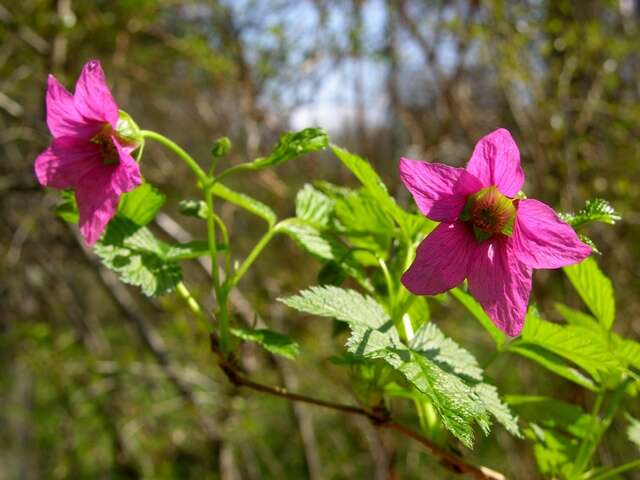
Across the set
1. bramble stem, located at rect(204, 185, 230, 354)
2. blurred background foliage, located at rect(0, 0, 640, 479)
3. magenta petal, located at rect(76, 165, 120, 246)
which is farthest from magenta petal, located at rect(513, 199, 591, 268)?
blurred background foliage, located at rect(0, 0, 640, 479)

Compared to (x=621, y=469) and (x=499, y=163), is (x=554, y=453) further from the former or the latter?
(x=499, y=163)

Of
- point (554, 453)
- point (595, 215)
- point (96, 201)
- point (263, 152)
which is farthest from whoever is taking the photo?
point (263, 152)

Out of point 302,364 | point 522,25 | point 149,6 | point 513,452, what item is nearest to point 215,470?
point 302,364

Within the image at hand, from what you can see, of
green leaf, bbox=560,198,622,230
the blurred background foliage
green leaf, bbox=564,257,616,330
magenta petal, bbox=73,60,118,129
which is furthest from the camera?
the blurred background foliage

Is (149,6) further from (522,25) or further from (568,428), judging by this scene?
(568,428)

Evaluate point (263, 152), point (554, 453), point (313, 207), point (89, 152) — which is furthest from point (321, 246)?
point (263, 152)

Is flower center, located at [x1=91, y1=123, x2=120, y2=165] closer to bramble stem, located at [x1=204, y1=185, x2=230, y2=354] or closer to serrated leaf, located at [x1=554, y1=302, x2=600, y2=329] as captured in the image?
bramble stem, located at [x1=204, y1=185, x2=230, y2=354]
